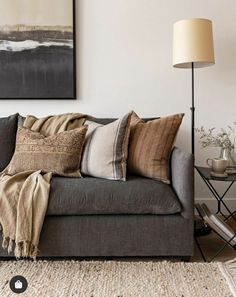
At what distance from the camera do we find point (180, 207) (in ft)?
6.26

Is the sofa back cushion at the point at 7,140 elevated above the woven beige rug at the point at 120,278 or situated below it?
above

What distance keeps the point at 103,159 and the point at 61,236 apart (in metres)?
0.51

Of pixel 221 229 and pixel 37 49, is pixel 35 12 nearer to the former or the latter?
pixel 37 49

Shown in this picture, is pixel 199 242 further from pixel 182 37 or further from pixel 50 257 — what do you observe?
pixel 182 37

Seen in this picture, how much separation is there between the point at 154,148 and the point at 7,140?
41.6 inches

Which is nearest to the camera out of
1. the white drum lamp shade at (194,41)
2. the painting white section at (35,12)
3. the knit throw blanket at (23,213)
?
the knit throw blanket at (23,213)

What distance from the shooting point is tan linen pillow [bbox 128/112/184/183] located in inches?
82.2

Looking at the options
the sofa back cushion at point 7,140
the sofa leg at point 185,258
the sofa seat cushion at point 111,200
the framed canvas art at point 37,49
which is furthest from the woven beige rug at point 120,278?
the framed canvas art at point 37,49

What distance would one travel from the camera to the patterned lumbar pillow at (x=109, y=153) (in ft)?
6.88

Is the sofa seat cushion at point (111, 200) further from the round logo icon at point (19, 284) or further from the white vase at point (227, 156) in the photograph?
the round logo icon at point (19, 284)

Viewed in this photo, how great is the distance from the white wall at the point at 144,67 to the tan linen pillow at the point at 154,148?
2.36ft

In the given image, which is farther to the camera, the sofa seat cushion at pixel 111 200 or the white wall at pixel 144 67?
the white wall at pixel 144 67

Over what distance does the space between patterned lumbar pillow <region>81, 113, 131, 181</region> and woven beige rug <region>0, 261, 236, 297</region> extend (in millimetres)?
520

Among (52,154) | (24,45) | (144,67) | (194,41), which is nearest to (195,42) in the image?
(194,41)
